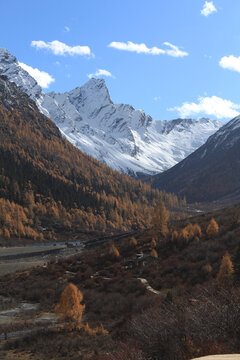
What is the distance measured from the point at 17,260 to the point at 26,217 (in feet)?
195

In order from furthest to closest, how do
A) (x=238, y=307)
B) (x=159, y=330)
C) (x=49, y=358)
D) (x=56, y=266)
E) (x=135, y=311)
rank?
1. (x=56, y=266)
2. (x=135, y=311)
3. (x=49, y=358)
4. (x=159, y=330)
5. (x=238, y=307)

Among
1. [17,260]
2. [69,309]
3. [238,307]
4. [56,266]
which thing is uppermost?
[238,307]

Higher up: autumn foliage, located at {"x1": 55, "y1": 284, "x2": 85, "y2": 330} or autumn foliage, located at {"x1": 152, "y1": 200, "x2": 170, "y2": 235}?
autumn foliage, located at {"x1": 152, "y1": 200, "x2": 170, "y2": 235}

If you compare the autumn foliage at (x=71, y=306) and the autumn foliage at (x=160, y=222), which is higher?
the autumn foliage at (x=160, y=222)

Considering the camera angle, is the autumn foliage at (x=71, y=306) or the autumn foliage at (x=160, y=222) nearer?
the autumn foliage at (x=71, y=306)

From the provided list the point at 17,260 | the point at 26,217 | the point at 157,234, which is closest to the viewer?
the point at 157,234

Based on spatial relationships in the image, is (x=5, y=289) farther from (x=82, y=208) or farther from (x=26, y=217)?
(x=82, y=208)

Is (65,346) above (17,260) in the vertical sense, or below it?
above

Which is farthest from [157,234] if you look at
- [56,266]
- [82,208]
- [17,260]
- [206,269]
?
Answer: [82,208]

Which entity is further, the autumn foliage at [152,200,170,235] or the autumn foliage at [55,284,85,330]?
the autumn foliage at [152,200,170,235]

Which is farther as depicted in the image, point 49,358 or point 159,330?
point 49,358

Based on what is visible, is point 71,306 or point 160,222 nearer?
point 71,306

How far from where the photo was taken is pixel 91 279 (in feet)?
169

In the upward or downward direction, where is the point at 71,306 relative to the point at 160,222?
downward
